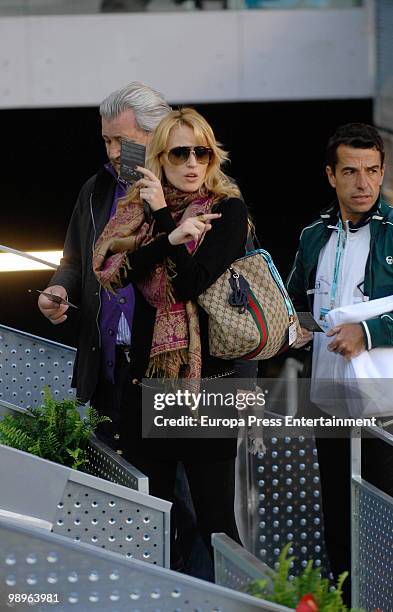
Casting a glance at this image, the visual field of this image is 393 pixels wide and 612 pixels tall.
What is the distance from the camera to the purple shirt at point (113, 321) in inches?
138

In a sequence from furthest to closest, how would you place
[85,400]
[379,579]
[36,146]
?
1. [36,146]
2. [85,400]
3. [379,579]

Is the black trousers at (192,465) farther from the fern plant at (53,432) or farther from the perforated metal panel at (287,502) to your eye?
the perforated metal panel at (287,502)

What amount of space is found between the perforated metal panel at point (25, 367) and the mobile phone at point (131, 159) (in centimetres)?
117

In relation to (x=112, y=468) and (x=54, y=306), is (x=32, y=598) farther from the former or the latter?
(x=54, y=306)

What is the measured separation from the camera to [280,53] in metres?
8.65

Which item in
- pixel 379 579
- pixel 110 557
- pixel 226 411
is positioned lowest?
pixel 379 579

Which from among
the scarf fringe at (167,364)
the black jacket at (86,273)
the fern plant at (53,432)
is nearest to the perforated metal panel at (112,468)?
the fern plant at (53,432)

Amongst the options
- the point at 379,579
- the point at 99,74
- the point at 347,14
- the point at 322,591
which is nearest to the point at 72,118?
the point at 99,74

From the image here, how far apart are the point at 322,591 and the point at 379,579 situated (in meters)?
1.14

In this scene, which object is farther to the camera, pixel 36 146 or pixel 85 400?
pixel 36 146

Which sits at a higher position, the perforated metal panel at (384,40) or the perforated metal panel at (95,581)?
the perforated metal panel at (384,40)

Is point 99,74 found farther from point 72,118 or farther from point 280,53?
point 280,53

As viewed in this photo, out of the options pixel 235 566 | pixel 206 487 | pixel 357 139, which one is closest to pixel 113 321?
pixel 206 487

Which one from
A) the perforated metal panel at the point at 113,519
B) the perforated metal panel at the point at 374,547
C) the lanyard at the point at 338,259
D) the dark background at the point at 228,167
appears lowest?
the perforated metal panel at the point at 374,547
